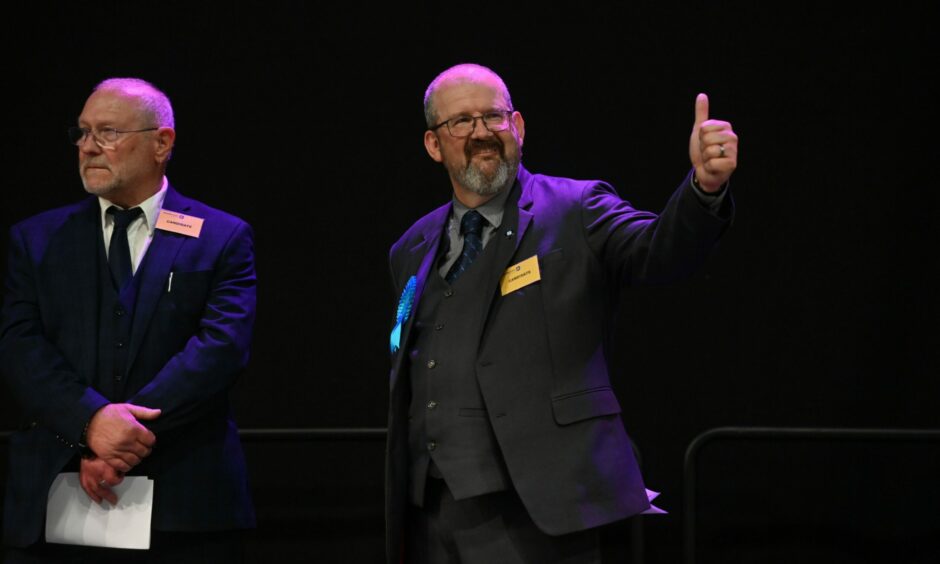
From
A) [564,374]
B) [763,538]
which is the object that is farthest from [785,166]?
[564,374]

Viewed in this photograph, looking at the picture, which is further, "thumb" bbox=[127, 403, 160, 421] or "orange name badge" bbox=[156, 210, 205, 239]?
"orange name badge" bbox=[156, 210, 205, 239]

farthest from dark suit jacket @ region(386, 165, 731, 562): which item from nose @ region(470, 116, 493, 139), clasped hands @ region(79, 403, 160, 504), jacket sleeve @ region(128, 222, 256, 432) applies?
clasped hands @ region(79, 403, 160, 504)

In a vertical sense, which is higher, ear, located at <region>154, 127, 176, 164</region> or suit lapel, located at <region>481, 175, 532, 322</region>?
ear, located at <region>154, 127, 176, 164</region>

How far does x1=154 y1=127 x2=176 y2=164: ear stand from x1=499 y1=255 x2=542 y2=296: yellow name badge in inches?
42.0

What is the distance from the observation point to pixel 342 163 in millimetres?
3740

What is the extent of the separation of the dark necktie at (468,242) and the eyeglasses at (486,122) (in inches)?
7.7

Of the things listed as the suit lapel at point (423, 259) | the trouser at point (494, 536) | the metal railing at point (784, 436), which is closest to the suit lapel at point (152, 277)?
the suit lapel at point (423, 259)

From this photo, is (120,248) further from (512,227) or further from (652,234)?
(652,234)

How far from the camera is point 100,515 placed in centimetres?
239

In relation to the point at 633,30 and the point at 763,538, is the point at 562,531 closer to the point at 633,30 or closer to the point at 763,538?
the point at 763,538

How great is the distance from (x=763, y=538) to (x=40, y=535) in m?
2.37

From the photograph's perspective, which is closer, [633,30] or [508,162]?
[508,162]

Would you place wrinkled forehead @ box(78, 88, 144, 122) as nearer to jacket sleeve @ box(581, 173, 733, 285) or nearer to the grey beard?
the grey beard

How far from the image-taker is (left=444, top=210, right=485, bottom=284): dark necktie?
233 cm
